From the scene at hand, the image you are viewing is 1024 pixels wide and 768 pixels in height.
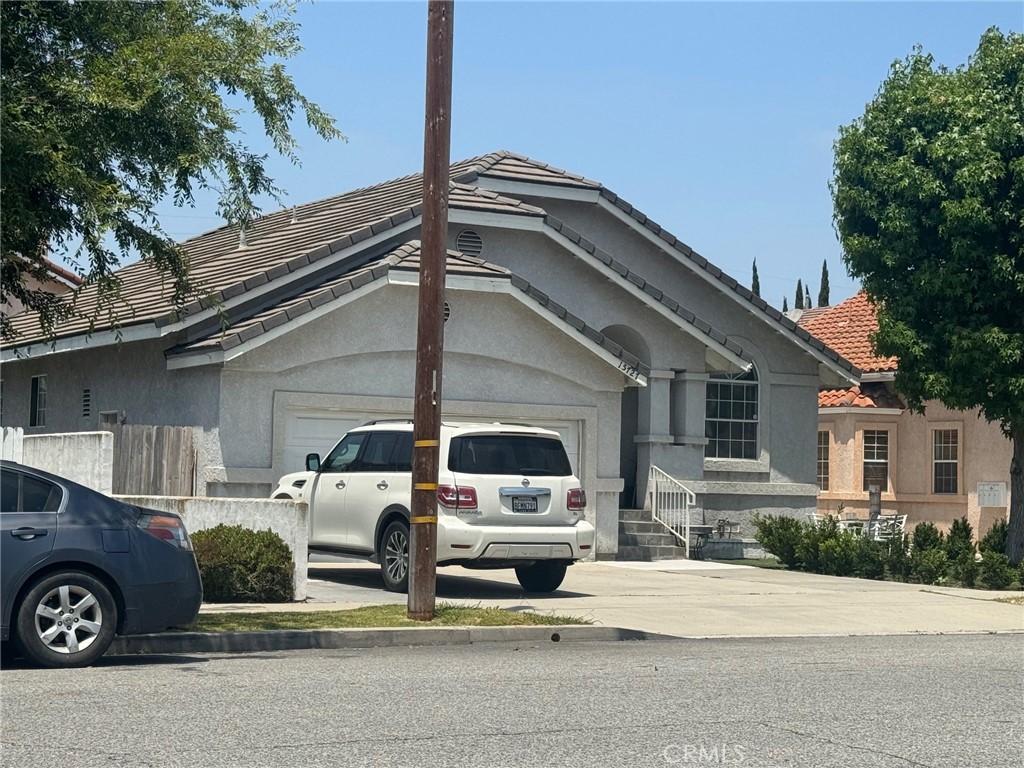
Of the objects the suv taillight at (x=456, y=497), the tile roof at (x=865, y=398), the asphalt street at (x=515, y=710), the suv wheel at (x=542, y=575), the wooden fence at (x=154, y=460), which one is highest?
the tile roof at (x=865, y=398)

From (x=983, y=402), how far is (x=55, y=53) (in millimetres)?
15338

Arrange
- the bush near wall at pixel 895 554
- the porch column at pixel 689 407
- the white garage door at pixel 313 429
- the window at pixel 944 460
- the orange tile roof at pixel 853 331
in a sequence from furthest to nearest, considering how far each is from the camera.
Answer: the orange tile roof at pixel 853 331 < the window at pixel 944 460 < the porch column at pixel 689 407 < the bush near wall at pixel 895 554 < the white garage door at pixel 313 429

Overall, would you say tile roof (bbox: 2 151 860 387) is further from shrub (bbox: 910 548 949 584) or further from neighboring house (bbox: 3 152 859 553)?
shrub (bbox: 910 548 949 584)

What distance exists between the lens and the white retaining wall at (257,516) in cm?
1648

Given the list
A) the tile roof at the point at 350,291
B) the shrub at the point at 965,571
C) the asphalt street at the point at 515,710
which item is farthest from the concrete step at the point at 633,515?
the asphalt street at the point at 515,710

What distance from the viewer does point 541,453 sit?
17.5 meters

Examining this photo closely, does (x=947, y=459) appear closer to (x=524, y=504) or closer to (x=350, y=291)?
(x=350, y=291)

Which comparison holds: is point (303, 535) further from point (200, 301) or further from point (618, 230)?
point (618, 230)

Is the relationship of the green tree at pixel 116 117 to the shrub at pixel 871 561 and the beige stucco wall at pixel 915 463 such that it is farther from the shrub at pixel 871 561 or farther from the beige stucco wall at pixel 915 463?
the beige stucco wall at pixel 915 463

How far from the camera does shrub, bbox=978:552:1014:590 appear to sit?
20656 mm

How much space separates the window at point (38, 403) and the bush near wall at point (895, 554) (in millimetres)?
12633

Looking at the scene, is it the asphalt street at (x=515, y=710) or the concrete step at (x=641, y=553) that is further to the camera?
the concrete step at (x=641, y=553)

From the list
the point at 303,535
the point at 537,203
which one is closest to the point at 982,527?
the point at 537,203

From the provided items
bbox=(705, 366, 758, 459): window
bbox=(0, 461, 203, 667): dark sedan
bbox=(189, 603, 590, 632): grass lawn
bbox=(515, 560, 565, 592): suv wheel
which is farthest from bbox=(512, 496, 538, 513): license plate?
bbox=(705, 366, 758, 459): window
